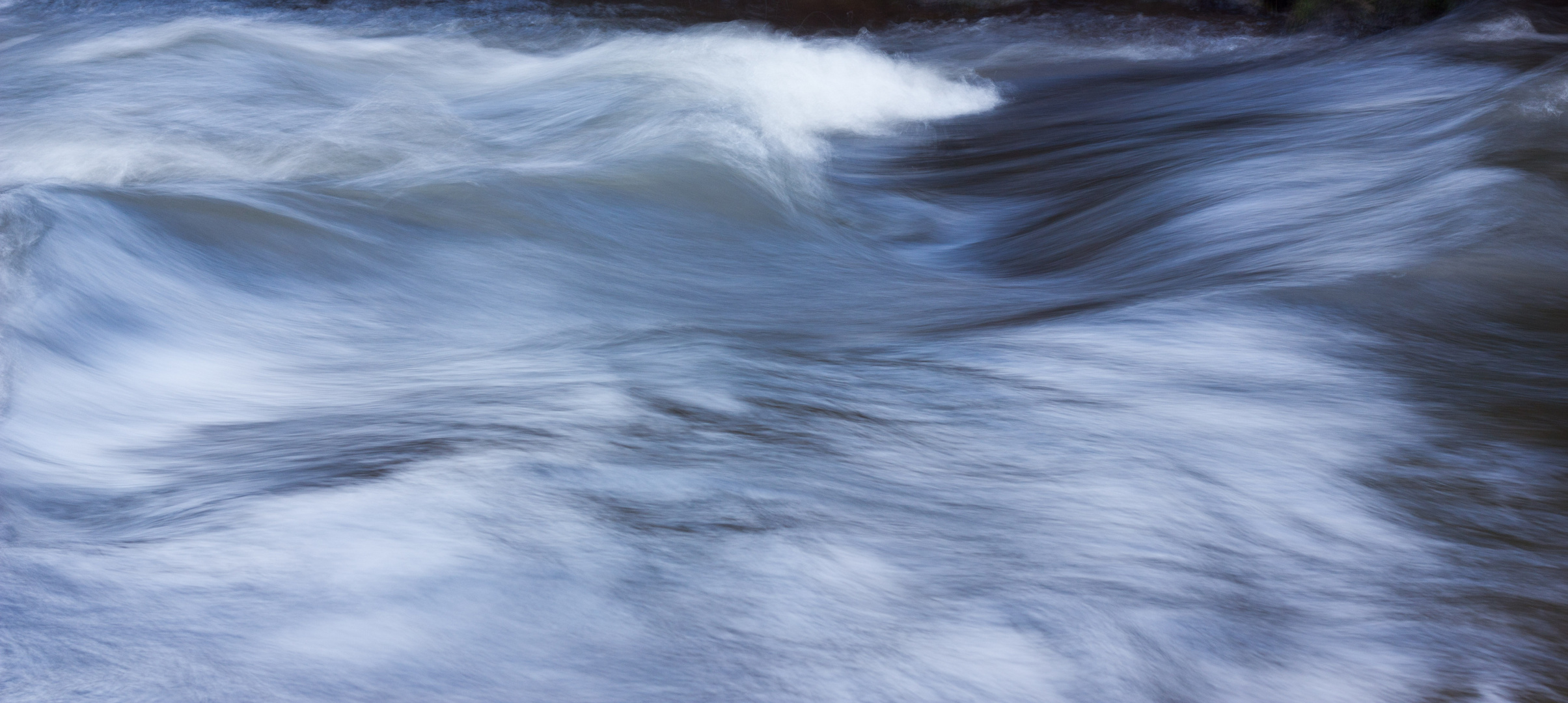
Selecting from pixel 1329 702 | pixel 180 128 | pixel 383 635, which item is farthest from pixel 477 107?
pixel 1329 702

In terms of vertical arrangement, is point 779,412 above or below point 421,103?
below

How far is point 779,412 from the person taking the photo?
8.25 feet

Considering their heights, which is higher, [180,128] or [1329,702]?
[180,128]

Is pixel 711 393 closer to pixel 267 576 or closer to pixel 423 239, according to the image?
pixel 267 576

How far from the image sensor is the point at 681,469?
220 cm

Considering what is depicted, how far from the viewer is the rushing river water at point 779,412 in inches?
64.9

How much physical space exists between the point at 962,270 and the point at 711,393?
72.3 inches

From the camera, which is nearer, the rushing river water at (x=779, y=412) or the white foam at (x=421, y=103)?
the rushing river water at (x=779, y=412)

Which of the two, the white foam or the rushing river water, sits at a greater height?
the white foam

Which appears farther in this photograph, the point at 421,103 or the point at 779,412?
the point at 421,103

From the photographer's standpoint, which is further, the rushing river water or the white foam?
the white foam

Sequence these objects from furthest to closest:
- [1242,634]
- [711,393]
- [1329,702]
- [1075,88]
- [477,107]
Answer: [1075,88]
[477,107]
[711,393]
[1242,634]
[1329,702]

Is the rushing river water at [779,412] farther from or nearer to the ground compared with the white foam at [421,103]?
→ nearer to the ground

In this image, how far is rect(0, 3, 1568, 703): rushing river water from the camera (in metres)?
1.65
